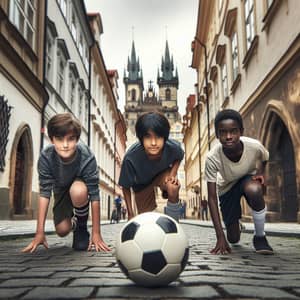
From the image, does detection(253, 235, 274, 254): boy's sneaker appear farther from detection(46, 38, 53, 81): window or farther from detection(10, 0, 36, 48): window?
detection(46, 38, 53, 81): window

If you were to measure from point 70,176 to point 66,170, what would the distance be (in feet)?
0.33

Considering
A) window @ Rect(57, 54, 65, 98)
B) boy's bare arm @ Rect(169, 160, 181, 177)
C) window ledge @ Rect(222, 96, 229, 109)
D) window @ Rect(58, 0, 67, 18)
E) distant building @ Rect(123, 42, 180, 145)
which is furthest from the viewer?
distant building @ Rect(123, 42, 180, 145)

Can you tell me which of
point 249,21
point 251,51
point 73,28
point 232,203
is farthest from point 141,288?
point 73,28

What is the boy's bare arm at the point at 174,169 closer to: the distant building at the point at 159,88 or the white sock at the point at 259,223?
the white sock at the point at 259,223

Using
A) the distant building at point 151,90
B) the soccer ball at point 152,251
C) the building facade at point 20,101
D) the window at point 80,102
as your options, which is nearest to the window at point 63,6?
the building facade at point 20,101

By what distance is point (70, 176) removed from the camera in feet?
15.7

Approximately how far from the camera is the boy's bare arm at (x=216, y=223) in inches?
176

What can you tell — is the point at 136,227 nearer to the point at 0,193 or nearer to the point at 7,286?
the point at 7,286

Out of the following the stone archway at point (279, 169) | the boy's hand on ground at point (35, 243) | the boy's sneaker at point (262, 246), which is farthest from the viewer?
the stone archway at point (279, 169)

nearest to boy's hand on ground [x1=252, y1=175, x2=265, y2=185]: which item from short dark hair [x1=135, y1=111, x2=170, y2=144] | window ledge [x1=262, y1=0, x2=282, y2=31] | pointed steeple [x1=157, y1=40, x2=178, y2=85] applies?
short dark hair [x1=135, y1=111, x2=170, y2=144]

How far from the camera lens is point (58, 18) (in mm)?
19281

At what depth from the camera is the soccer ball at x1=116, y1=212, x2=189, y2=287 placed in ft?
8.15

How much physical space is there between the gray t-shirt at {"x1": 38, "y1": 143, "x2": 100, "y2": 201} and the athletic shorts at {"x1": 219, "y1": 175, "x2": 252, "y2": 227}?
1.45 m

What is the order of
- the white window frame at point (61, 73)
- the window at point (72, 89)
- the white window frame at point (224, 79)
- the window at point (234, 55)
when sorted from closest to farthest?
the window at point (234, 55), the white window frame at point (61, 73), the white window frame at point (224, 79), the window at point (72, 89)
